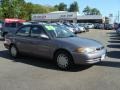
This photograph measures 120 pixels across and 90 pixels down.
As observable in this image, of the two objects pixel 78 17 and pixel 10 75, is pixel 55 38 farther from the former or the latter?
pixel 78 17

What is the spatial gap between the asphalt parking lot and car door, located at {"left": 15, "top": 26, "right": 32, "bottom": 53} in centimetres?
50

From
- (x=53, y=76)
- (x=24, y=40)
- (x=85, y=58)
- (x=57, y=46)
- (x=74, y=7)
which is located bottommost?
(x=53, y=76)

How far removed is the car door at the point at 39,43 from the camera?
10.4 metres

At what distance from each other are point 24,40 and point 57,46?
1958mm

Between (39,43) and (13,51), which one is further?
(13,51)

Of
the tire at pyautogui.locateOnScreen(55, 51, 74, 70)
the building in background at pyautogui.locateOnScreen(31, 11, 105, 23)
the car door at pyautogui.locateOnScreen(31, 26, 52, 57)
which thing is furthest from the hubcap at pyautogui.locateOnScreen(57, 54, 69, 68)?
the building in background at pyautogui.locateOnScreen(31, 11, 105, 23)

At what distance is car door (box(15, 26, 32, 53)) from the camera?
37.0 ft

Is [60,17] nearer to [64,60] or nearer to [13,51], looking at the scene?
[13,51]

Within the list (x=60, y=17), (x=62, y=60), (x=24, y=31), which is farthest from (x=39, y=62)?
(x=60, y=17)

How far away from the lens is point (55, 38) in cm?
1034

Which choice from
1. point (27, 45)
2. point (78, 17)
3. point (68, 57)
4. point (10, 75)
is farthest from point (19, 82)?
point (78, 17)

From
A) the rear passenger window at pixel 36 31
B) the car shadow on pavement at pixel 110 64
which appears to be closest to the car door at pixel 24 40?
the rear passenger window at pixel 36 31

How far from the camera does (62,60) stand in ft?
32.3

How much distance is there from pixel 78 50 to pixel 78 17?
72.9 metres
